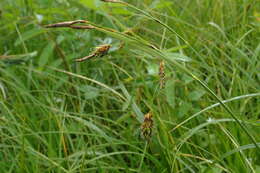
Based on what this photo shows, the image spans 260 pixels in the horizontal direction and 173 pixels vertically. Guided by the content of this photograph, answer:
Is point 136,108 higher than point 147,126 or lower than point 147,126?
lower

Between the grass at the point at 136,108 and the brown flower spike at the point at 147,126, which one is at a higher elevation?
the brown flower spike at the point at 147,126

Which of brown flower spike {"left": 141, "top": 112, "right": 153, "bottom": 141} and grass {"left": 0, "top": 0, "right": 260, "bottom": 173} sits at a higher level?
brown flower spike {"left": 141, "top": 112, "right": 153, "bottom": 141}

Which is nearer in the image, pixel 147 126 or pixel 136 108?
pixel 147 126

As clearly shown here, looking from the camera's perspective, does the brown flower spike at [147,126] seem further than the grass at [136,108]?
No

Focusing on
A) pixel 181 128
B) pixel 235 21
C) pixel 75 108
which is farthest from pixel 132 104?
pixel 235 21

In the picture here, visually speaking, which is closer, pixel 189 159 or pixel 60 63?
pixel 189 159

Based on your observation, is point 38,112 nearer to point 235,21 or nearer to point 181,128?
point 181,128

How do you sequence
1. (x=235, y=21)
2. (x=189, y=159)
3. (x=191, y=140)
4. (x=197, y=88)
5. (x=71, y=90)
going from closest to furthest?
(x=189, y=159) < (x=191, y=140) < (x=197, y=88) < (x=71, y=90) < (x=235, y=21)

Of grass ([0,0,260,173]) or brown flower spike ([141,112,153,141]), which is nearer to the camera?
brown flower spike ([141,112,153,141])
